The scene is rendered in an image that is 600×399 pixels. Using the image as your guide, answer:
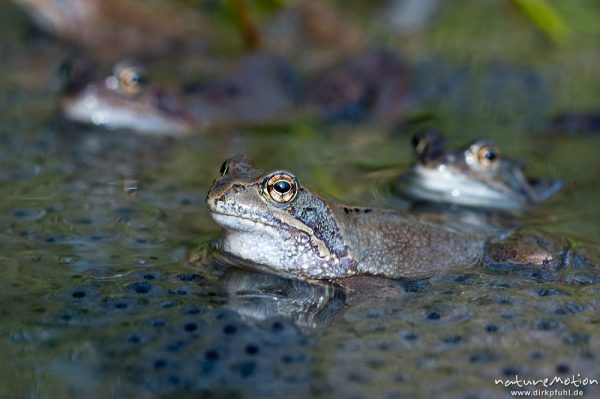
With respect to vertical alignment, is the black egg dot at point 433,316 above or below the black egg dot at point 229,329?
above

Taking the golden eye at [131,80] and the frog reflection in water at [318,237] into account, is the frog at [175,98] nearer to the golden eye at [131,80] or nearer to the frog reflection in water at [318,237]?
the golden eye at [131,80]

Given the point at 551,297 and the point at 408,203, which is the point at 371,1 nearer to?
the point at 408,203

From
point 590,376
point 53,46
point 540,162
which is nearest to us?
point 590,376

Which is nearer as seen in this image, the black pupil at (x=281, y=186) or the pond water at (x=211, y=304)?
the pond water at (x=211, y=304)

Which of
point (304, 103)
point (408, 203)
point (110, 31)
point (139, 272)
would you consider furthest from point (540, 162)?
point (110, 31)

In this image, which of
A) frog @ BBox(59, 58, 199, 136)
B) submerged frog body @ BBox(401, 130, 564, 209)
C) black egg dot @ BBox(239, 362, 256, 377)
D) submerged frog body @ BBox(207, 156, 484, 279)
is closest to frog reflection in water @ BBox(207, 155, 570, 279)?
submerged frog body @ BBox(207, 156, 484, 279)

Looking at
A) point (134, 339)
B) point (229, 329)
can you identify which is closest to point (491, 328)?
point (229, 329)

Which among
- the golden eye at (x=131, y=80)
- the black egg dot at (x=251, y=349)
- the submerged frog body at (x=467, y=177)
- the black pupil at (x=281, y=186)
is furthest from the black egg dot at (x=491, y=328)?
the golden eye at (x=131, y=80)

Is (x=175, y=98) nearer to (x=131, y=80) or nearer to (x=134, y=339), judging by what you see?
(x=131, y=80)
